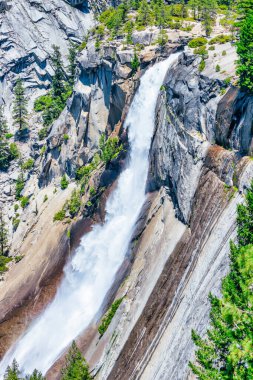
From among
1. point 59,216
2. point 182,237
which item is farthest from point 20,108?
point 182,237

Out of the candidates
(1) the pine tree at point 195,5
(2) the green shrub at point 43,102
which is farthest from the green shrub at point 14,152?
(1) the pine tree at point 195,5

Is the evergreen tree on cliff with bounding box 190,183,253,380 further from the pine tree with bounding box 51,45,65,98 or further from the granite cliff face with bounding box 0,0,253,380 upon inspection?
the pine tree with bounding box 51,45,65,98

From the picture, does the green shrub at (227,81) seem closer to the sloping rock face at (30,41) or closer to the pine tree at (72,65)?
the pine tree at (72,65)

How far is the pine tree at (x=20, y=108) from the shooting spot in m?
88.1

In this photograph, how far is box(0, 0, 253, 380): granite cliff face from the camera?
3319 centimetres

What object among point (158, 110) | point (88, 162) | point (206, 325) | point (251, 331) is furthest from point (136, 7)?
point (251, 331)

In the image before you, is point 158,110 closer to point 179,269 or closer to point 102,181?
point 102,181

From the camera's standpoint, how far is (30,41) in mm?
96000

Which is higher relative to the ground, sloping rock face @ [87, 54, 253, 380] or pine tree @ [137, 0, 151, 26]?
pine tree @ [137, 0, 151, 26]

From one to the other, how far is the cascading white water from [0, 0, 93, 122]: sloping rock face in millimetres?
42566

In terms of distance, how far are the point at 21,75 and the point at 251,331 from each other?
88494mm

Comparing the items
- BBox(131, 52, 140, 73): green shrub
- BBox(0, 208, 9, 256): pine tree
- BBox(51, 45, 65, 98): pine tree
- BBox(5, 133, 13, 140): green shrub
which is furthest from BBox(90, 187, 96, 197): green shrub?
BBox(51, 45, 65, 98): pine tree

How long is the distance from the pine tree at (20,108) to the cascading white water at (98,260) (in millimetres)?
35174

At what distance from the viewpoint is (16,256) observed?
65.2m
